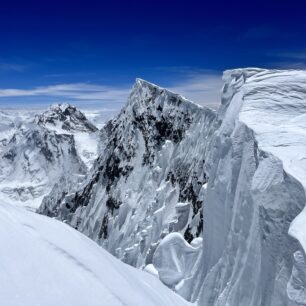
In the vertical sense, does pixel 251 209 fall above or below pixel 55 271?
below

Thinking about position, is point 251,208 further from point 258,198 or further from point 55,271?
point 55,271


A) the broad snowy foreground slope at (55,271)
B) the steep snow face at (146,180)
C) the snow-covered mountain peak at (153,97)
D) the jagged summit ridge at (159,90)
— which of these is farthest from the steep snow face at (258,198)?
the snow-covered mountain peak at (153,97)

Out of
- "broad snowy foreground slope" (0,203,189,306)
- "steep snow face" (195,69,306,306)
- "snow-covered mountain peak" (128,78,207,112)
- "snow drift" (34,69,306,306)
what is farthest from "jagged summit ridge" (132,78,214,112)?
"broad snowy foreground slope" (0,203,189,306)

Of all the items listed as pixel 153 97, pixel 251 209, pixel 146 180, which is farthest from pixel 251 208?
pixel 153 97

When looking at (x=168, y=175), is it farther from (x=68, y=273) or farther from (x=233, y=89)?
(x=68, y=273)

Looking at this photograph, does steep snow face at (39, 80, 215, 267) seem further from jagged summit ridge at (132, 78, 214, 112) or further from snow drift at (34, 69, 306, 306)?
snow drift at (34, 69, 306, 306)

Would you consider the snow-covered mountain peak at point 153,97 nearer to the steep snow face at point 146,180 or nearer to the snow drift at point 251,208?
the steep snow face at point 146,180
